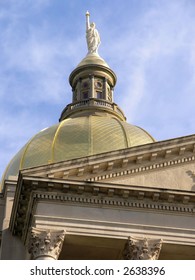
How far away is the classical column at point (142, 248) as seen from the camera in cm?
2805

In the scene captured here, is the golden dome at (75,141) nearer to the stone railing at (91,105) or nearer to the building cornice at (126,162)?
the stone railing at (91,105)

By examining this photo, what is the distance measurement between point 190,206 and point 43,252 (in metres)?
6.30

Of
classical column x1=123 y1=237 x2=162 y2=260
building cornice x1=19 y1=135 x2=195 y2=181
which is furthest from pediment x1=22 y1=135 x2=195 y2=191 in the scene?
classical column x1=123 y1=237 x2=162 y2=260

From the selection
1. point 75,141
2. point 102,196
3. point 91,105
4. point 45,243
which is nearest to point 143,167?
point 102,196

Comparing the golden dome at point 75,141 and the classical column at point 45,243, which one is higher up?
the golden dome at point 75,141

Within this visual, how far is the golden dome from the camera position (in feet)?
150

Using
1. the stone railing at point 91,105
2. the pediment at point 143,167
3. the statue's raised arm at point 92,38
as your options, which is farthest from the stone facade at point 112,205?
the statue's raised arm at point 92,38

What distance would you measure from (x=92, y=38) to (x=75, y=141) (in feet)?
73.0

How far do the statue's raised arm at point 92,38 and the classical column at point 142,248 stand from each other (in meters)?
39.5

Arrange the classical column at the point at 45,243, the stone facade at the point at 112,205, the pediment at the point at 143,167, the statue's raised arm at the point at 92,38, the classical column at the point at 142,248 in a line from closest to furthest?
the classical column at the point at 45,243 < the classical column at the point at 142,248 < the stone facade at the point at 112,205 < the pediment at the point at 143,167 < the statue's raised arm at the point at 92,38

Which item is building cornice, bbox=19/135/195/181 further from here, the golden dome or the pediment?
the golden dome

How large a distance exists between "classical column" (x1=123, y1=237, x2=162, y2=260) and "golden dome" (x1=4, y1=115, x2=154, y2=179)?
16.7 m

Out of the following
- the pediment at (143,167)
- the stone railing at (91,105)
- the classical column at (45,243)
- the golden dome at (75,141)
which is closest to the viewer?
the classical column at (45,243)
